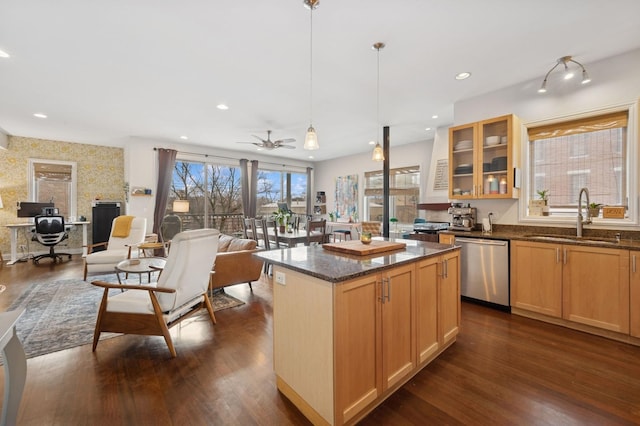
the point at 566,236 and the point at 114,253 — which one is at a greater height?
the point at 566,236

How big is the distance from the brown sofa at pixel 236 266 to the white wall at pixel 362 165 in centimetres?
379

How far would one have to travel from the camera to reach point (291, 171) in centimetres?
884

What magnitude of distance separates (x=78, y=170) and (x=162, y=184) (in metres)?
2.22

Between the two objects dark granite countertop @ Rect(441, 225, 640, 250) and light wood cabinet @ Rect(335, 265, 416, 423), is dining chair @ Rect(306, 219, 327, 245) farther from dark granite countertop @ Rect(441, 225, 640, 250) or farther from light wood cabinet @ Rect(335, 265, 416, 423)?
light wood cabinet @ Rect(335, 265, 416, 423)

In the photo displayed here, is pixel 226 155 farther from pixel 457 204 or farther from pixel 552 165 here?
pixel 552 165

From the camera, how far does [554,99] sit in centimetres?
322

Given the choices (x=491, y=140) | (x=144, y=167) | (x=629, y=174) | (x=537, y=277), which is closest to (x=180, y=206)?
(x=144, y=167)

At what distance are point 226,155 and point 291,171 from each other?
7.22 feet

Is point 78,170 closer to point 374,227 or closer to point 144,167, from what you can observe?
point 144,167

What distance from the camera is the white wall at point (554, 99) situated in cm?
279

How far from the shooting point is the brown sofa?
11.7 feet

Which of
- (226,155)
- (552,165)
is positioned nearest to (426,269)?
(552,165)

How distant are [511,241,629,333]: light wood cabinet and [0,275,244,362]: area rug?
338cm

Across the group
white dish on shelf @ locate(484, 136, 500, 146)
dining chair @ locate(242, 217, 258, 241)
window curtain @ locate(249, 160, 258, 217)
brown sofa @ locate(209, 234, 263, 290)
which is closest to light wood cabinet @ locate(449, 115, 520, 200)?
white dish on shelf @ locate(484, 136, 500, 146)
